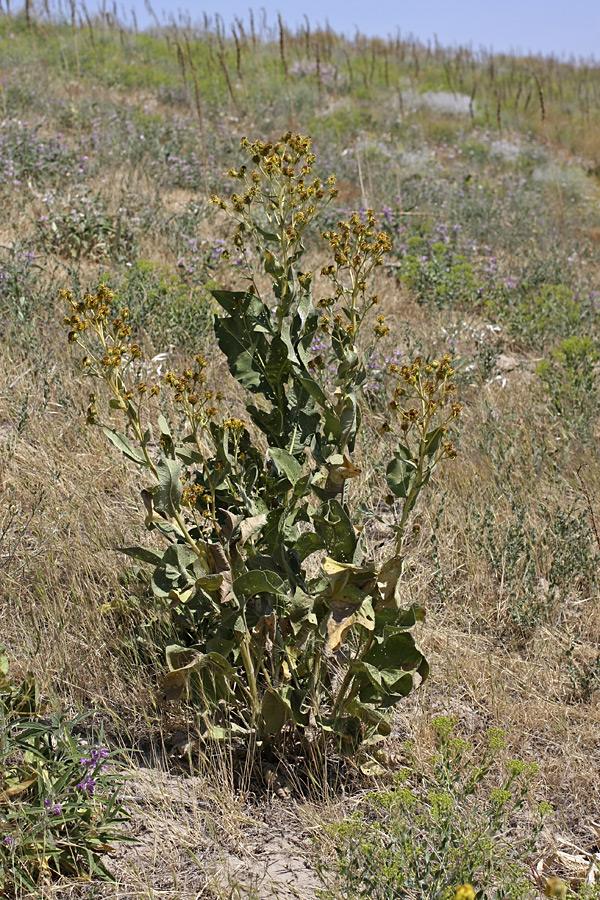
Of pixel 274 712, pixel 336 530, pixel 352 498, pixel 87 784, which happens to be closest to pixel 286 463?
pixel 336 530

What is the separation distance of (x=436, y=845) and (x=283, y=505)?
0.98 m

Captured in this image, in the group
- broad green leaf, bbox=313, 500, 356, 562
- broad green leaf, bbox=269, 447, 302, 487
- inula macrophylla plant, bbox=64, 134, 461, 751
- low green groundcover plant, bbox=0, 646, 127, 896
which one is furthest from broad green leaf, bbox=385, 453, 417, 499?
low green groundcover plant, bbox=0, 646, 127, 896

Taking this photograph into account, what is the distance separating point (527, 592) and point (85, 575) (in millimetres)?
1737

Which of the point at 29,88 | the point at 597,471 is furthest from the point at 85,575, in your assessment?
the point at 29,88

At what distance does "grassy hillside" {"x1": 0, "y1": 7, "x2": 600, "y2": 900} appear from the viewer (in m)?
2.14

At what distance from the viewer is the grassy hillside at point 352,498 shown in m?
2.14

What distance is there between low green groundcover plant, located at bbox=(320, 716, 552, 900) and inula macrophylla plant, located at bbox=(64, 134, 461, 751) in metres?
0.26

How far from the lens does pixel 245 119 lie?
1095 cm

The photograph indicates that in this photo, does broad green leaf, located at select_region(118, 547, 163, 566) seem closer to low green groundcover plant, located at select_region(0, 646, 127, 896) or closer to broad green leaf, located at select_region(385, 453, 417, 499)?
low green groundcover plant, located at select_region(0, 646, 127, 896)

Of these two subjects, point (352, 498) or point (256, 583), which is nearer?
→ point (256, 583)

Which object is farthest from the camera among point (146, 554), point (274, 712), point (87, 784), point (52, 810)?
point (274, 712)

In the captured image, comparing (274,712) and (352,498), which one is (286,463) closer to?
(274,712)

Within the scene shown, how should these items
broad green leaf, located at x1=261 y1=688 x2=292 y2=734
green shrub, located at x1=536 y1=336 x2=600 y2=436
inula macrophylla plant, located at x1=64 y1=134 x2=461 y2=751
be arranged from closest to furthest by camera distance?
inula macrophylla plant, located at x1=64 y1=134 x2=461 y2=751 → broad green leaf, located at x1=261 y1=688 x2=292 y2=734 → green shrub, located at x1=536 y1=336 x2=600 y2=436

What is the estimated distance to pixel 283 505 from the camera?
2232mm
